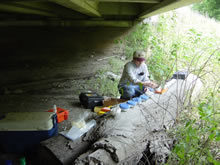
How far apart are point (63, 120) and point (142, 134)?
2.15 metres

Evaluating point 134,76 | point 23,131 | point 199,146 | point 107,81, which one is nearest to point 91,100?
point 134,76

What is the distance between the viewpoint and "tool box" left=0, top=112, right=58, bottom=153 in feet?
6.83

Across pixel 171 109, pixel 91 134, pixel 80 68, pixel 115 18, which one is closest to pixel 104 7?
pixel 115 18

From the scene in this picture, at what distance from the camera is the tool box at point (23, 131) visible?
2082 millimetres

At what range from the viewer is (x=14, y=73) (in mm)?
5219

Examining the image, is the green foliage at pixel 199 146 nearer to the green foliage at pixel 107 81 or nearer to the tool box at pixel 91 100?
the tool box at pixel 91 100

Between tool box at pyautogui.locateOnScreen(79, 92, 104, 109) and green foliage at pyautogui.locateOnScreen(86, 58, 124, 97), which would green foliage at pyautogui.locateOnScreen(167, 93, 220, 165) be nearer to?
tool box at pyautogui.locateOnScreen(79, 92, 104, 109)

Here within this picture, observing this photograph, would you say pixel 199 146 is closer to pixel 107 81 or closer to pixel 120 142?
pixel 120 142

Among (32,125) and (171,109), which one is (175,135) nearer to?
(171,109)

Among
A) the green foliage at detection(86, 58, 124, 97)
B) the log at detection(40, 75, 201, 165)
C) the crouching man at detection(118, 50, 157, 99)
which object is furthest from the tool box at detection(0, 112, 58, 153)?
the green foliage at detection(86, 58, 124, 97)

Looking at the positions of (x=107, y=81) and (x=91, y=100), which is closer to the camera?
(x=91, y=100)

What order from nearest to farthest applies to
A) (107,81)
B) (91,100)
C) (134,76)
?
1. (134,76)
2. (91,100)
3. (107,81)

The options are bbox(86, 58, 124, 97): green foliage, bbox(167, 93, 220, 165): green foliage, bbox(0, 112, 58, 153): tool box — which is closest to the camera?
bbox(167, 93, 220, 165): green foliage

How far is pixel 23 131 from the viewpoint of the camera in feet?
6.85
